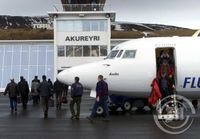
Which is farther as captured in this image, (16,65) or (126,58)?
(16,65)

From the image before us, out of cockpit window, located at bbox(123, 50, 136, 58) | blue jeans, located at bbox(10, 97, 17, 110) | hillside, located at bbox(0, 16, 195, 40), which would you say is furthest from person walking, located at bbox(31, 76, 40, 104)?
hillside, located at bbox(0, 16, 195, 40)

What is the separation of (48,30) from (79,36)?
28.8m

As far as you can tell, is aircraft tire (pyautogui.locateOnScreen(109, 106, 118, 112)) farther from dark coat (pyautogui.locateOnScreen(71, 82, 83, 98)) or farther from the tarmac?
dark coat (pyautogui.locateOnScreen(71, 82, 83, 98))

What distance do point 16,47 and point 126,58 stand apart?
41.9m

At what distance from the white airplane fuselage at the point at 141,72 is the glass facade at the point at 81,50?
118ft

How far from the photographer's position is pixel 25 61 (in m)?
58.2

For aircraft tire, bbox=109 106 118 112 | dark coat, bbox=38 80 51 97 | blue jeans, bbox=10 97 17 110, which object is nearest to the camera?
dark coat, bbox=38 80 51 97

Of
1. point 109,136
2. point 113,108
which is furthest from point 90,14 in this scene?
point 109,136

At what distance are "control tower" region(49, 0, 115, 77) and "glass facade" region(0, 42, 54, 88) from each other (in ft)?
7.91

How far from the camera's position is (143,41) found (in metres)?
20.3

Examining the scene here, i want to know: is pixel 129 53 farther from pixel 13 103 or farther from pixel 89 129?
pixel 13 103

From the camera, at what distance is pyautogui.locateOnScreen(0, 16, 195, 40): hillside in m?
74.6

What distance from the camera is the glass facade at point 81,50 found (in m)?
55.5

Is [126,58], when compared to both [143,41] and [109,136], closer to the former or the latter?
[143,41]
